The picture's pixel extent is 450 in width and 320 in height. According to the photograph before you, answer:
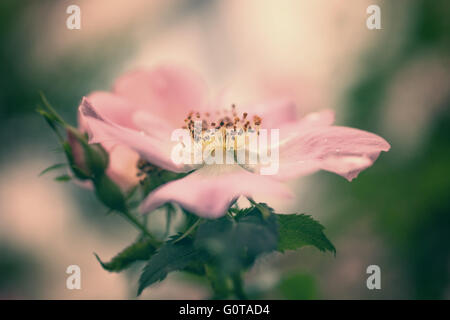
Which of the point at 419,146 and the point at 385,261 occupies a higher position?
the point at 419,146

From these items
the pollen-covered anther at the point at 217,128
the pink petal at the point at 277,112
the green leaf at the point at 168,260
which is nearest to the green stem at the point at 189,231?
the green leaf at the point at 168,260

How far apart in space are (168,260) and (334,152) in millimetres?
187

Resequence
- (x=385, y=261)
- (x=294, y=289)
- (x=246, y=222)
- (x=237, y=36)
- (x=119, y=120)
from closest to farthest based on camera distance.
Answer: (x=246, y=222)
(x=119, y=120)
(x=294, y=289)
(x=385, y=261)
(x=237, y=36)

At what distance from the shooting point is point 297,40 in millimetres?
1216

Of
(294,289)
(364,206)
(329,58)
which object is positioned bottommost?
(294,289)

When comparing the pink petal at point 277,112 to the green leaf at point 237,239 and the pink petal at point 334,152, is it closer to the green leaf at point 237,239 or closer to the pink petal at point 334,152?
the pink petal at point 334,152

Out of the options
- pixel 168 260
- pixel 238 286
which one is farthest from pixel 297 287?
pixel 168 260

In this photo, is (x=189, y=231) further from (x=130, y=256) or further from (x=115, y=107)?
(x=115, y=107)

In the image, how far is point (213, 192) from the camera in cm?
35

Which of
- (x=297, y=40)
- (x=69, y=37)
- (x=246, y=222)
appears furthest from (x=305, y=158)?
(x=69, y=37)

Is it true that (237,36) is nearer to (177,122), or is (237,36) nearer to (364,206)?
(364,206)

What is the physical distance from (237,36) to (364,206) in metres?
0.60

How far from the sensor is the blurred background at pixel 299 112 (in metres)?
0.94

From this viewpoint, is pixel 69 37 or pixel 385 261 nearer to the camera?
pixel 385 261
